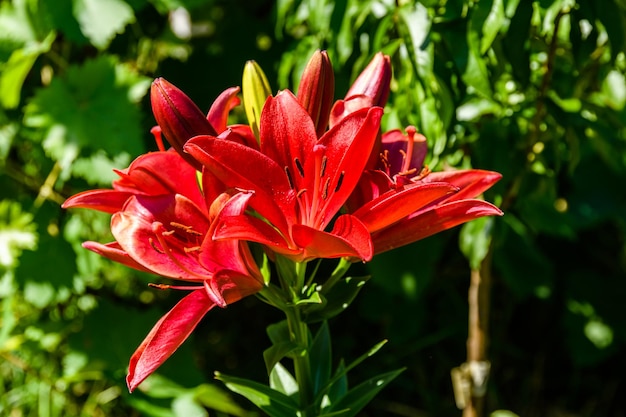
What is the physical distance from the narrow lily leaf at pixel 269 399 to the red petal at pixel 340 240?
0.58ft

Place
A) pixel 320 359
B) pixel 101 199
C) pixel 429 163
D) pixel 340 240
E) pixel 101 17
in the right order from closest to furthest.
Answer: pixel 340 240 → pixel 101 199 → pixel 320 359 → pixel 429 163 → pixel 101 17

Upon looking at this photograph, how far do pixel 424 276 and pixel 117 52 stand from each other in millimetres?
821

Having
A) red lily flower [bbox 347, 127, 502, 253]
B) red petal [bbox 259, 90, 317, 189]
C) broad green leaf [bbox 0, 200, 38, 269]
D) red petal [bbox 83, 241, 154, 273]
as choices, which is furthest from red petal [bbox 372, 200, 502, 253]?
broad green leaf [bbox 0, 200, 38, 269]

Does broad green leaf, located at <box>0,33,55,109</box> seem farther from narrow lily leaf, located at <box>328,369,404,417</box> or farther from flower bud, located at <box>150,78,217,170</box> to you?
narrow lily leaf, located at <box>328,369,404,417</box>

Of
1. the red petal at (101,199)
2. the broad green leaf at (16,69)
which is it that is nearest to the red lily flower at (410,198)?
the red petal at (101,199)

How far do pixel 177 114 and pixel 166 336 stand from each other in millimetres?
196

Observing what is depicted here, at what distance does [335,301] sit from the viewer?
0.77 meters

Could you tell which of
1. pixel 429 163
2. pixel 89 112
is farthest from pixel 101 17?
pixel 429 163

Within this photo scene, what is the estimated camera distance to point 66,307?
1.72 metres

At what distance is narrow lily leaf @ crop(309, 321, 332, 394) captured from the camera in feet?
2.79

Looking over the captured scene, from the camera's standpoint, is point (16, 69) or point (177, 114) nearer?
point (177, 114)

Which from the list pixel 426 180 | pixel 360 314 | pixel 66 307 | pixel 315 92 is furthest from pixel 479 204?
pixel 66 307

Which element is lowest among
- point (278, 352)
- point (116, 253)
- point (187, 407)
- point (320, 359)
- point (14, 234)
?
point (187, 407)

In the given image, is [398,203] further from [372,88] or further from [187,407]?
[187,407]
